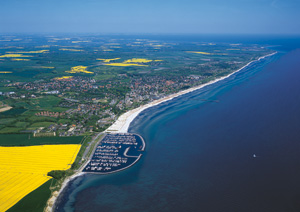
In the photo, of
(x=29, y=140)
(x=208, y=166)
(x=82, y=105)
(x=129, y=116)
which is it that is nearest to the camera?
(x=208, y=166)

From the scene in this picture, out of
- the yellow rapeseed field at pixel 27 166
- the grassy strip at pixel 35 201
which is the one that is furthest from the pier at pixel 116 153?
the grassy strip at pixel 35 201

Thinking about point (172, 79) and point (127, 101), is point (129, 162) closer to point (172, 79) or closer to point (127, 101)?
point (127, 101)

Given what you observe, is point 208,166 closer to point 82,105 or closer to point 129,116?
point 129,116

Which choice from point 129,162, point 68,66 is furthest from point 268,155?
point 68,66

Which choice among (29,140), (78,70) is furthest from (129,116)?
(78,70)

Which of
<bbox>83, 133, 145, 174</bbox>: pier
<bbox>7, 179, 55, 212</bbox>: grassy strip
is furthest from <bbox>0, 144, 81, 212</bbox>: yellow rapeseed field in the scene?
<bbox>83, 133, 145, 174</bbox>: pier

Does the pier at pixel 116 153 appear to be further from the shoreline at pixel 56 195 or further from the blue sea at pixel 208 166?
the shoreline at pixel 56 195
